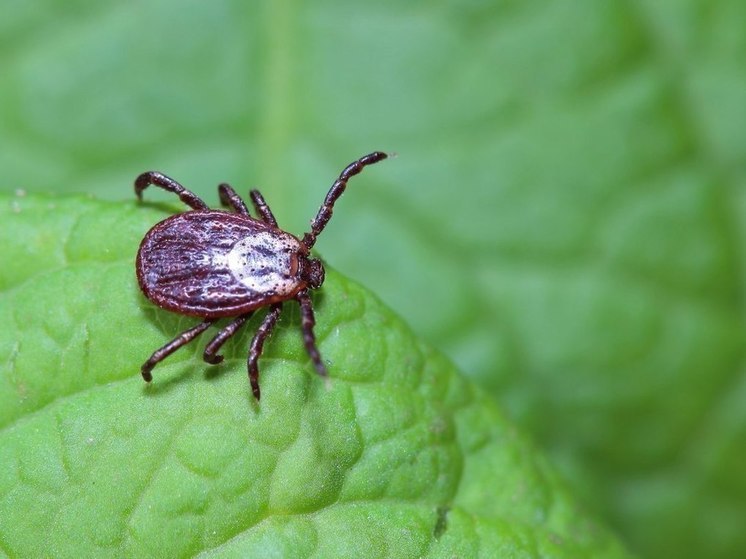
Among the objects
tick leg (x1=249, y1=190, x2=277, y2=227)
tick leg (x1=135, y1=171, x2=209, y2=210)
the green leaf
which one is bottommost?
the green leaf

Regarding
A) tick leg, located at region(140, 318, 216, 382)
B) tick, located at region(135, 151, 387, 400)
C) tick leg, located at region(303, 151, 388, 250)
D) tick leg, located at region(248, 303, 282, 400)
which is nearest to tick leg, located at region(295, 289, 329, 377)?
tick, located at region(135, 151, 387, 400)

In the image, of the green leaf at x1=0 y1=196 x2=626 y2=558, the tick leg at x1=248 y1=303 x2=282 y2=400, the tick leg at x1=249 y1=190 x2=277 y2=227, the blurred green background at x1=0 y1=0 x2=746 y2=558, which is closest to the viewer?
the green leaf at x1=0 y1=196 x2=626 y2=558

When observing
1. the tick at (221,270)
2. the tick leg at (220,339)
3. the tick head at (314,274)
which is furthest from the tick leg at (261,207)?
the tick leg at (220,339)

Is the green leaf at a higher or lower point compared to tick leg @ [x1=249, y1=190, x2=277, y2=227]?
lower

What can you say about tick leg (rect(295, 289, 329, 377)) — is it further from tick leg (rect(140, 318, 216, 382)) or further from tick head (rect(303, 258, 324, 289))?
tick leg (rect(140, 318, 216, 382))

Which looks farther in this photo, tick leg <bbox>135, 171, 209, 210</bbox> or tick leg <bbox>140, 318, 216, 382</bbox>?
tick leg <bbox>135, 171, 209, 210</bbox>

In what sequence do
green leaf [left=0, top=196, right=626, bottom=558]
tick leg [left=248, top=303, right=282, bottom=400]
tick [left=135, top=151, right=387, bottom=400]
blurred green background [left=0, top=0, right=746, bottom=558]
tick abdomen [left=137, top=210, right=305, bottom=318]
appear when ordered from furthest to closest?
blurred green background [left=0, top=0, right=746, bottom=558] → tick abdomen [left=137, top=210, right=305, bottom=318] → tick [left=135, top=151, right=387, bottom=400] → tick leg [left=248, top=303, right=282, bottom=400] → green leaf [left=0, top=196, right=626, bottom=558]

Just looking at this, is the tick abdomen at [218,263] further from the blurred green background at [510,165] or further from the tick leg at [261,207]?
the blurred green background at [510,165]

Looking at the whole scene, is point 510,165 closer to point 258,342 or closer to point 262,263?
point 262,263
